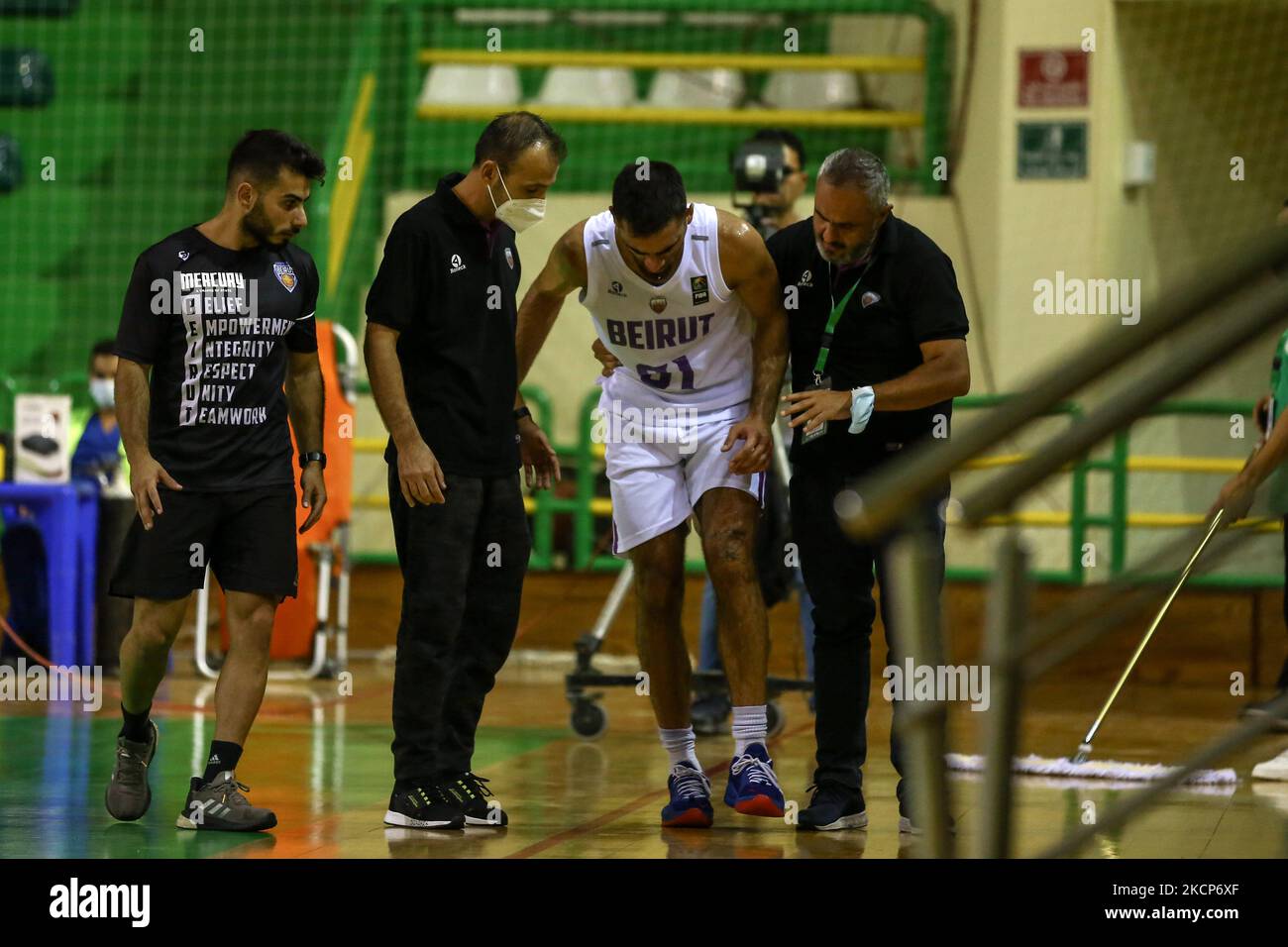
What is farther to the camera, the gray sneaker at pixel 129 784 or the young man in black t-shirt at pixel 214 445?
the gray sneaker at pixel 129 784

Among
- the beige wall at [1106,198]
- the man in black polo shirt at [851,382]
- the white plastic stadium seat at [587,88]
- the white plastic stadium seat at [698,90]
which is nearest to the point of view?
the man in black polo shirt at [851,382]

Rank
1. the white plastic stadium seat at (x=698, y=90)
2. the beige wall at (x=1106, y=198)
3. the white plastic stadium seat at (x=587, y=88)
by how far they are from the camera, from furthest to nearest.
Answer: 1. the white plastic stadium seat at (x=698, y=90)
2. the white plastic stadium seat at (x=587, y=88)
3. the beige wall at (x=1106, y=198)

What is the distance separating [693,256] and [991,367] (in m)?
6.17

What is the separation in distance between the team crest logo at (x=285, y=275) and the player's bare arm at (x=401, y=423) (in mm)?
428

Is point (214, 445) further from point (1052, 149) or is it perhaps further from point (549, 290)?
point (1052, 149)

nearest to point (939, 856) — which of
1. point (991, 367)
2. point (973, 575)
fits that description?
point (973, 575)

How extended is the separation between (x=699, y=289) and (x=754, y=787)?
4.60ft

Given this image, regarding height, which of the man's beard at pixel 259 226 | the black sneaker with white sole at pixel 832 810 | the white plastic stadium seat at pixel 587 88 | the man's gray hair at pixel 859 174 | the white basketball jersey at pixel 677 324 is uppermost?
the white plastic stadium seat at pixel 587 88

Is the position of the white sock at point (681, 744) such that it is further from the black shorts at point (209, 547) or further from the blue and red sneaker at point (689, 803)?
the black shorts at point (209, 547)

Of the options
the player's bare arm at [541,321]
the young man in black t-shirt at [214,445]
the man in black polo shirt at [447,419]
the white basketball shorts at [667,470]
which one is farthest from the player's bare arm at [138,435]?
the white basketball shorts at [667,470]

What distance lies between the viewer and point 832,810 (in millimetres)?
5211

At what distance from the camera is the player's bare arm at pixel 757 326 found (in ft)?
17.1

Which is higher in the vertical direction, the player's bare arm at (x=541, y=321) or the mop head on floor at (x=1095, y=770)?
the player's bare arm at (x=541, y=321)

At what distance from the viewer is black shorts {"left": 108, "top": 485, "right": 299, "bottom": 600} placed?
5195 mm
